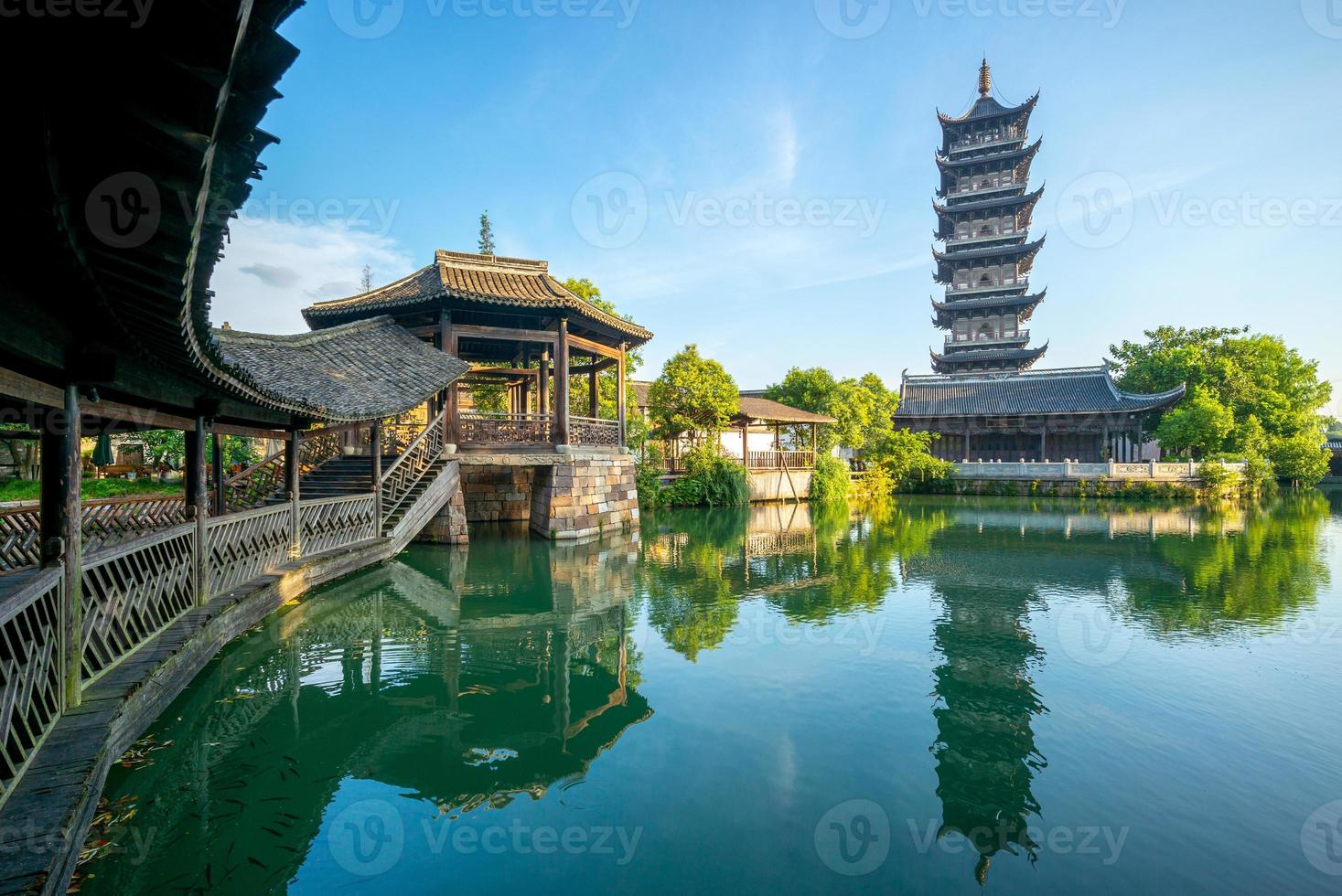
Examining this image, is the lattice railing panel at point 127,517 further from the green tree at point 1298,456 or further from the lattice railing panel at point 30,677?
the green tree at point 1298,456

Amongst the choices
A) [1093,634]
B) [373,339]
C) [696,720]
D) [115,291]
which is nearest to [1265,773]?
[1093,634]

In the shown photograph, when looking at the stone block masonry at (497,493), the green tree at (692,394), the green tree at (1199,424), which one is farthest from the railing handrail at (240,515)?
the green tree at (1199,424)

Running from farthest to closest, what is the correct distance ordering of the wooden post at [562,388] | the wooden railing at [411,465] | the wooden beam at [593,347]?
the wooden beam at [593,347]
the wooden post at [562,388]
the wooden railing at [411,465]

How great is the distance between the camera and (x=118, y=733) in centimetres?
386

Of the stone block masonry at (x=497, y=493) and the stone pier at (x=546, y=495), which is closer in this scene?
the stone pier at (x=546, y=495)

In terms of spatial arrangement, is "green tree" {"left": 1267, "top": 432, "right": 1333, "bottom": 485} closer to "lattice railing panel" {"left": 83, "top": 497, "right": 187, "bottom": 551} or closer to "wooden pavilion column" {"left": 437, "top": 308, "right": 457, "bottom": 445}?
"wooden pavilion column" {"left": 437, "top": 308, "right": 457, "bottom": 445}

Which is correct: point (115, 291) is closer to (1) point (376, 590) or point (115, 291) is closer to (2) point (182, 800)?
(2) point (182, 800)

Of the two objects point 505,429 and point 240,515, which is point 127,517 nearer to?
point 240,515

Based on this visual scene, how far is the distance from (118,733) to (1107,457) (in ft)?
116

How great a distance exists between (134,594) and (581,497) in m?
9.68

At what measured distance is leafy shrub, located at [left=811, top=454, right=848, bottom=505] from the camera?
86.2ft

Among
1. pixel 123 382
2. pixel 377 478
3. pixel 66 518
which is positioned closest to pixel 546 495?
pixel 377 478

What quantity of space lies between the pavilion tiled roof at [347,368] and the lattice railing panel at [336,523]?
1.55 m

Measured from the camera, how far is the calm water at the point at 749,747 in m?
3.44
